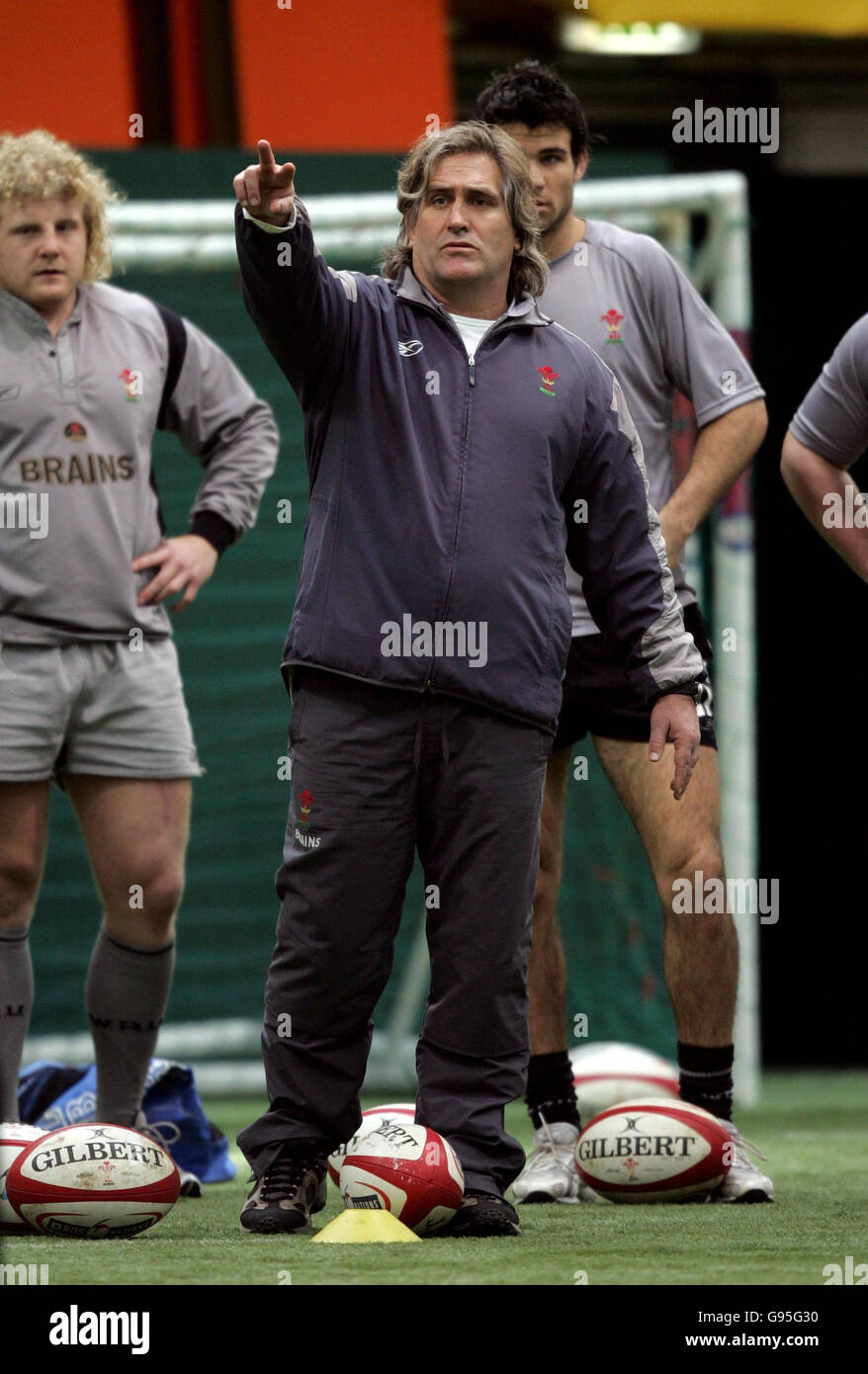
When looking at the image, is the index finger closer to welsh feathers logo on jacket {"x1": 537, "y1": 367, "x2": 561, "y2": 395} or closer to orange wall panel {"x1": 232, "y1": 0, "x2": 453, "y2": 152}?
welsh feathers logo on jacket {"x1": 537, "y1": 367, "x2": 561, "y2": 395}

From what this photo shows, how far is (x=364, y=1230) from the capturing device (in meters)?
Result: 3.36

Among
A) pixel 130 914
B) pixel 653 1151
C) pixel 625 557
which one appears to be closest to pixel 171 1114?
pixel 130 914

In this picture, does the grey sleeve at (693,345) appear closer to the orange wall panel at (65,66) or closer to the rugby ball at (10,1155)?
the rugby ball at (10,1155)

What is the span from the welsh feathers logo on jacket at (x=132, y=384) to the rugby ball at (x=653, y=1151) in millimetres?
1840

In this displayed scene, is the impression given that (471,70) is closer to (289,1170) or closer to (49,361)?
(49,361)

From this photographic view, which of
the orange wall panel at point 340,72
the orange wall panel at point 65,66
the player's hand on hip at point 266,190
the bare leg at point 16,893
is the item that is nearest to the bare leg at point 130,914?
the bare leg at point 16,893

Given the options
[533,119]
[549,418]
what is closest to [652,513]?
[549,418]

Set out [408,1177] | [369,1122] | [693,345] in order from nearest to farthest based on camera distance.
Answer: [408,1177], [369,1122], [693,345]

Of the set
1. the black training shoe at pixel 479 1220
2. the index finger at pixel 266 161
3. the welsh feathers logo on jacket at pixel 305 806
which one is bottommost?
the black training shoe at pixel 479 1220

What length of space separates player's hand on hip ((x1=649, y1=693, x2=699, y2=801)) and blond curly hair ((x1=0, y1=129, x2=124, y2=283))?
5.86 feet

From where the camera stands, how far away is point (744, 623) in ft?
23.5

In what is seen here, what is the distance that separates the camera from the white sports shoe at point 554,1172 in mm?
4316

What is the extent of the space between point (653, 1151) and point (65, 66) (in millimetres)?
5055

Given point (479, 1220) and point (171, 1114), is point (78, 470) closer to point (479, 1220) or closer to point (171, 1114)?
point (171, 1114)
